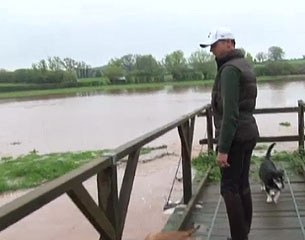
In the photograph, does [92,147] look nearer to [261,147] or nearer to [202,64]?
[261,147]

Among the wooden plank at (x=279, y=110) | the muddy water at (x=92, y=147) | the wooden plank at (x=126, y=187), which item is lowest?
the muddy water at (x=92, y=147)

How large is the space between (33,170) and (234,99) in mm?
11042

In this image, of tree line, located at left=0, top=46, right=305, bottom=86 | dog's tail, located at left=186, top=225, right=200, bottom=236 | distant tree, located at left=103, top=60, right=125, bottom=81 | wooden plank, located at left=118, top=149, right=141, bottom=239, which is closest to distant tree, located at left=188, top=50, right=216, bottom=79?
tree line, located at left=0, top=46, right=305, bottom=86

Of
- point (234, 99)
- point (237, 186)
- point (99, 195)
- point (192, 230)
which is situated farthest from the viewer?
point (192, 230)

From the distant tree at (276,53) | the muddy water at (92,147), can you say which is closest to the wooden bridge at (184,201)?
the muddy water at (92,147)

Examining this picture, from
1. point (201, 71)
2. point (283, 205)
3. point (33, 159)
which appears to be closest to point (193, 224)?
point (283, 205)

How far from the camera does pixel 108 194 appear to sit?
8.99 ft

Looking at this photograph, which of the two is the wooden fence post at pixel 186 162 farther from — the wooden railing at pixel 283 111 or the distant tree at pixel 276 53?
the distant tree at pixel 276 53

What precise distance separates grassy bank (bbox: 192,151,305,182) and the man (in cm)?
288

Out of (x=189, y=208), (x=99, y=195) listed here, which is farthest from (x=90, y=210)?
(x=189, y=208)

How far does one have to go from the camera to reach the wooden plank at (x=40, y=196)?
1.68 m

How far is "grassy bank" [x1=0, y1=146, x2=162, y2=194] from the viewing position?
12508 millimetres

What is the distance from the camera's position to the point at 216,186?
21.2 ft

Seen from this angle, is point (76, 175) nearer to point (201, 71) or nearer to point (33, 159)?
point (33, 159)
